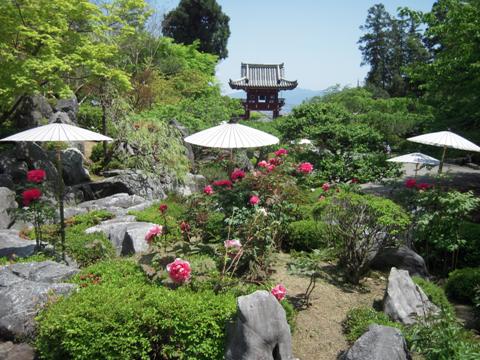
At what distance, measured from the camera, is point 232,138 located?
6.38m

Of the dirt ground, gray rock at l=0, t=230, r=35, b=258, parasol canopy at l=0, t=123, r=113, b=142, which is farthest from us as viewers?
gray rock at l=0, t=230, r=35, b=258

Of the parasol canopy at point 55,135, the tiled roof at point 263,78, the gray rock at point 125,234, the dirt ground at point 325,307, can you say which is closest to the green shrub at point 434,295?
the dirt ground at point 325,307

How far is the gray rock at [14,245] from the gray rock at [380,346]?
5231mm

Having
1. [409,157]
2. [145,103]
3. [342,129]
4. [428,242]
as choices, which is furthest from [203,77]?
[428,242]

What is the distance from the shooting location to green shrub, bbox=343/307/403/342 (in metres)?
4.58

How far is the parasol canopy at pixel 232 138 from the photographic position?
6297mm

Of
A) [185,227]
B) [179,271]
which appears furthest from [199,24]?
[179,271]

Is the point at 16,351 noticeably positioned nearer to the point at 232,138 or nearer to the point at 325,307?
the point at 325,307

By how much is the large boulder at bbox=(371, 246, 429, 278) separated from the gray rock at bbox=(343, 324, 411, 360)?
2.60m

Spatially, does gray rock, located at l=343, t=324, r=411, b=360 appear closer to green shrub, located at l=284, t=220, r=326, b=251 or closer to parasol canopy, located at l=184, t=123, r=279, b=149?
green shrub, located at l=284, t=220, r=326, b=251

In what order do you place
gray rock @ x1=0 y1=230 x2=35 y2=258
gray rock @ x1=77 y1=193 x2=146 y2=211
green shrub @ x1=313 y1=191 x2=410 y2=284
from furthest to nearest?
gray rock @ x1=77 y1=193 x2=146 y2=211, gray rock @ x1=0 y1=230 x2=35 y2=258, green shrub @ x1=313 y1=191 x2=410 y2=284

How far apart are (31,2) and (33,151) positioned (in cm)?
373

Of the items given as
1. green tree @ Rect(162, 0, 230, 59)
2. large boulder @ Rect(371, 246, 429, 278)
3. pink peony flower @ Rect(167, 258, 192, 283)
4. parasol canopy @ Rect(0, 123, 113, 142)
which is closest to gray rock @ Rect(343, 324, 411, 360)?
pink peony flower @ Rect(167, 258, 192, 283)

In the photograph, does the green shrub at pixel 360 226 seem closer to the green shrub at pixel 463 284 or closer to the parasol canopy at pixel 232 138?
the green shrub at pixel 463 284
